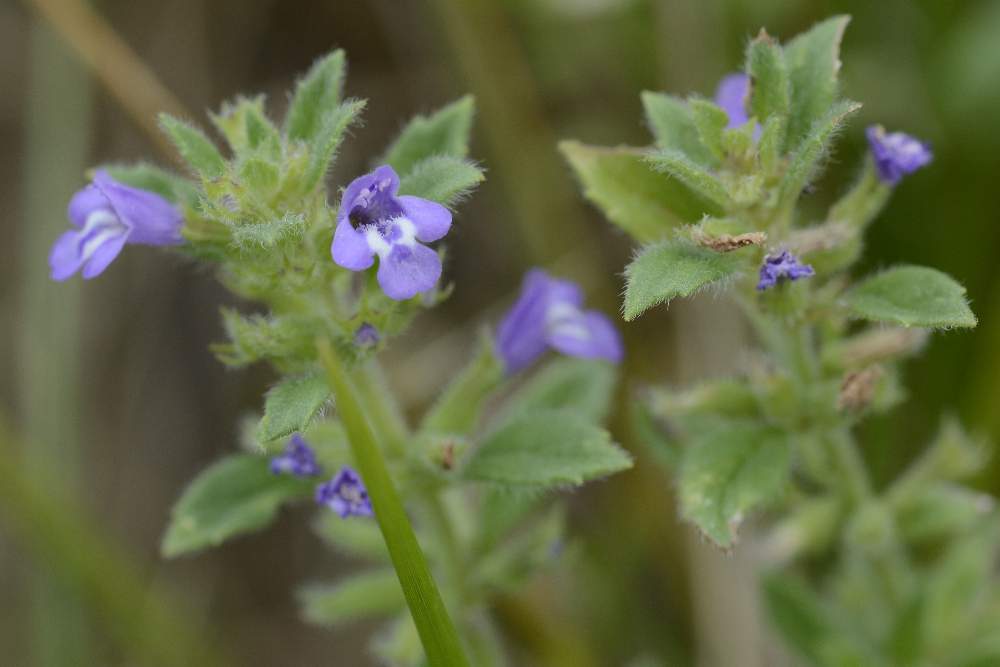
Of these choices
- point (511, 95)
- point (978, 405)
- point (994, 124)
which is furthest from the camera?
point (511, 95)

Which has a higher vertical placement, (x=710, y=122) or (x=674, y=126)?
(x=674, y=126)

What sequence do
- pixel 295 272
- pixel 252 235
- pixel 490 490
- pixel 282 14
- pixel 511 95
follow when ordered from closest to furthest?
pixel 252 235
pixel 295 272
pixel 490 490
pixel 511 95
pixel 282 14

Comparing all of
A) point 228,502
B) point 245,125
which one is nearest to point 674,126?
point 245,125

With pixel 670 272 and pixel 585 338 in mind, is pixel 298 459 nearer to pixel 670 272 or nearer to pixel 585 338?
pixel 585 338

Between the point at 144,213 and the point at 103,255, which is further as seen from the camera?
the point at 144,213

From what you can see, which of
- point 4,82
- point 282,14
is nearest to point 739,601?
point 282,14

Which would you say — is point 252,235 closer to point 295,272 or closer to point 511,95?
point 295,272

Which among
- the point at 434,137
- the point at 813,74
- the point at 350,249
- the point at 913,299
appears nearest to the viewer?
the point at 350,249
